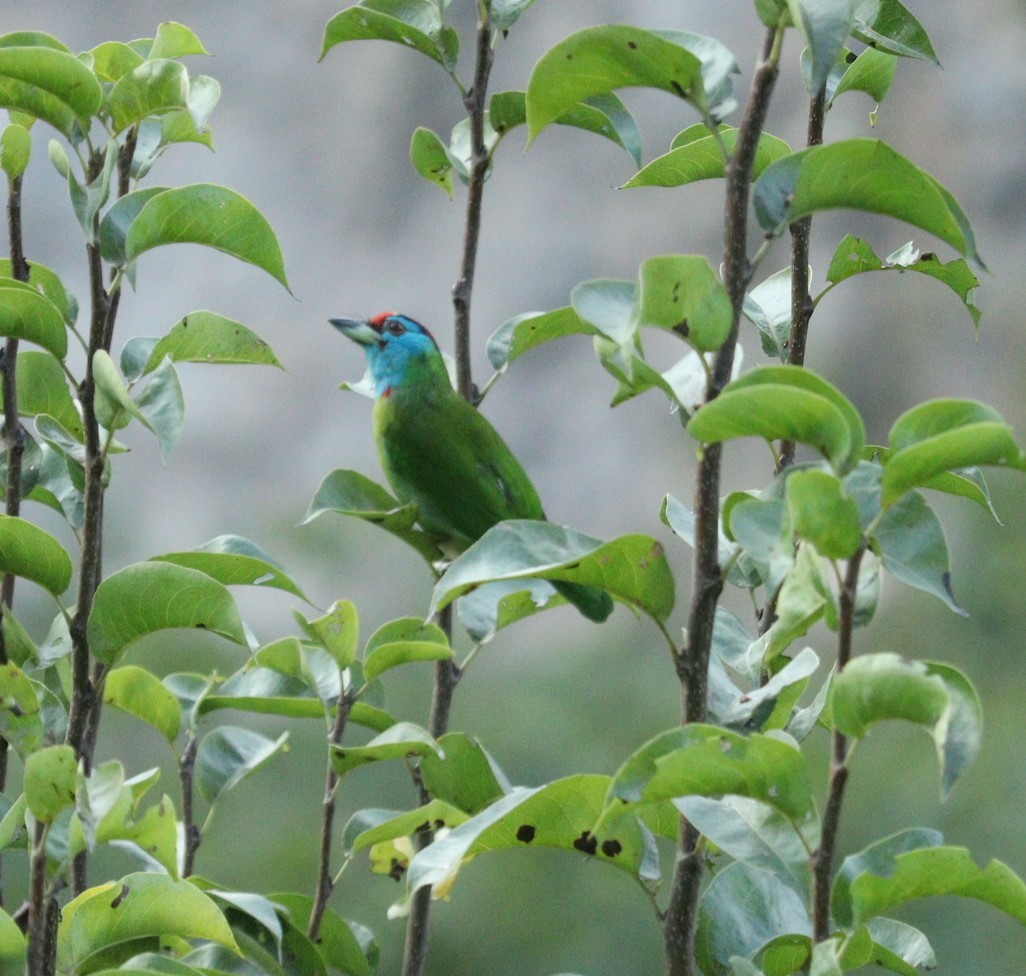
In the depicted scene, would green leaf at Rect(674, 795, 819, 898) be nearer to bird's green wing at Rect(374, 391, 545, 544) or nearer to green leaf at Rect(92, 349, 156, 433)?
green leaf at Rect(92, 349, 156, 433)

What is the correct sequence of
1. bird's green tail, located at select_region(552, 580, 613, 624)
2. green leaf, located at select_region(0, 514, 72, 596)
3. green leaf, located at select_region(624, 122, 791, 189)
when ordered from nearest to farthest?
1. green leaf, located at select_region(0, 514, 72, 596)
2. green leaf, located at select_region(624, 122, 791, 189)
3. bird's green tail, located at select_region(552, 580, 613, 624)

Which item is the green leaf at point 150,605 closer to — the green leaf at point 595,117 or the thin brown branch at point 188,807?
the thin brown branch at point 188,807

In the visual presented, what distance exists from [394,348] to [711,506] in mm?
1071

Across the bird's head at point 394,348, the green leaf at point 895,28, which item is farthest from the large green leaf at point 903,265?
the bird's head at point 394,348

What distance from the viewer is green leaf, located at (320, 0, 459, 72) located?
2.63 feet

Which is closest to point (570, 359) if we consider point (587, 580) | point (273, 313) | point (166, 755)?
point (273, 313)

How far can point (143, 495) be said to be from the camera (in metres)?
4.37

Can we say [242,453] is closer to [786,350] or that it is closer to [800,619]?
[786,350]

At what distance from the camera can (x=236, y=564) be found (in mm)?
719

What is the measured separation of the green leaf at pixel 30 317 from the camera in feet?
2.10

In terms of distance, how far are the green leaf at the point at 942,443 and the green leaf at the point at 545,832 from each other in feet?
0.62

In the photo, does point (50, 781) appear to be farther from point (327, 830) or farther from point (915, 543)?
point (915, 543)

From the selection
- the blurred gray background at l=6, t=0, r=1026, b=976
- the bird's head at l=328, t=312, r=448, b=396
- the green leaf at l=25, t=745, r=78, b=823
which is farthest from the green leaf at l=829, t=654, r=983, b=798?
the blurred gray background at l=6, t=0, r=1026, b=976

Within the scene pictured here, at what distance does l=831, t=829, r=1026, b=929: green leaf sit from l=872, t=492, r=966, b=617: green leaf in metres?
0.10
